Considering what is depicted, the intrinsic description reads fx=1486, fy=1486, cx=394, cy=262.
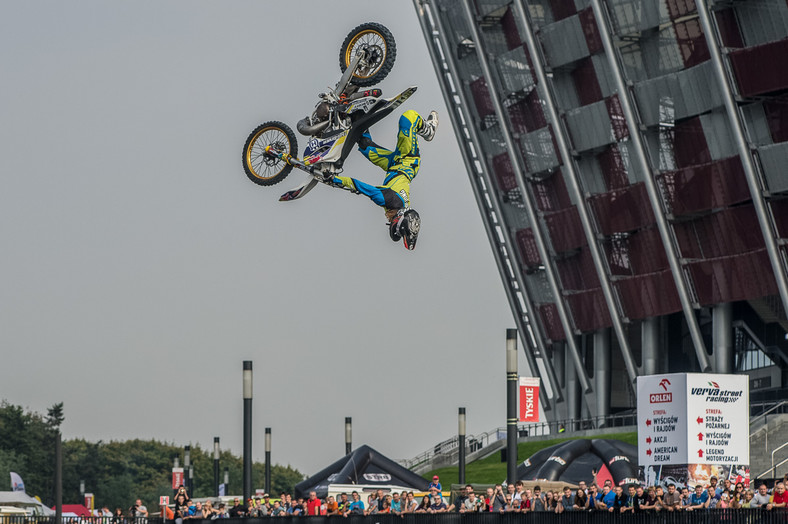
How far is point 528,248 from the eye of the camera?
8119 cm

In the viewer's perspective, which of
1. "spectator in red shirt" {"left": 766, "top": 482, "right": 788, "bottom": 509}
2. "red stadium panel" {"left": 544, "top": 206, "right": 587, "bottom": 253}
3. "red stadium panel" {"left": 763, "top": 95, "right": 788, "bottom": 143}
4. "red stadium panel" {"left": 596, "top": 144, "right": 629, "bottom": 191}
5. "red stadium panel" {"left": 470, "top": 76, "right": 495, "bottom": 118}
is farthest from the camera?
"red stadium panel" {"left": 470, "top": 76, "right": 495, "bottom": 118}

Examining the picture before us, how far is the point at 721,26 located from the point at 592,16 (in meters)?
9.00

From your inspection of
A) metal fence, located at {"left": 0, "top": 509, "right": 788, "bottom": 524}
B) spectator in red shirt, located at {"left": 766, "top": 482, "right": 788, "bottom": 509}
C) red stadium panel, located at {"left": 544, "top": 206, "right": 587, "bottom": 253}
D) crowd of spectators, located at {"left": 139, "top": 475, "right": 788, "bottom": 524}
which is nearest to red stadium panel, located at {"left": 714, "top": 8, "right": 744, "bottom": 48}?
red stadium panel, located at {"left": 544, "top": 206, "right": 587, "bottom": 253}

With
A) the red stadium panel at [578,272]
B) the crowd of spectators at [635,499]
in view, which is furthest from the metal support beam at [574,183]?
the crowd of spectators at [635,499]

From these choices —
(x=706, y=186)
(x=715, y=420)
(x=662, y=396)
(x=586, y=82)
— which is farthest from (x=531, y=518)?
(x=586, y=82)

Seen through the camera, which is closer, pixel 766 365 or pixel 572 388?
pixel 766 365

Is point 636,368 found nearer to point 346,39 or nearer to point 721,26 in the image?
point 721,26

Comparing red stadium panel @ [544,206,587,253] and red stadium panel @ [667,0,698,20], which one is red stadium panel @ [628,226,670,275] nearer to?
red stadium panel @ [544,206,587,253]

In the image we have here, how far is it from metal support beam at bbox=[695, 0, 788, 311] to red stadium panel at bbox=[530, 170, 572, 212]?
1570 cm

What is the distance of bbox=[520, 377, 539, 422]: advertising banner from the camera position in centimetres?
4343

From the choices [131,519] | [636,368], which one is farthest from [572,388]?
[131,519]

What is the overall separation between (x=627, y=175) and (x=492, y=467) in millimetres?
15272

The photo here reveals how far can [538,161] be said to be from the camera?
76.8 metres

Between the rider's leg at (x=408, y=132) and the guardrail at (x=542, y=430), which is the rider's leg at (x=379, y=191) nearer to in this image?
the rider's leg at (x=408, y=132)
